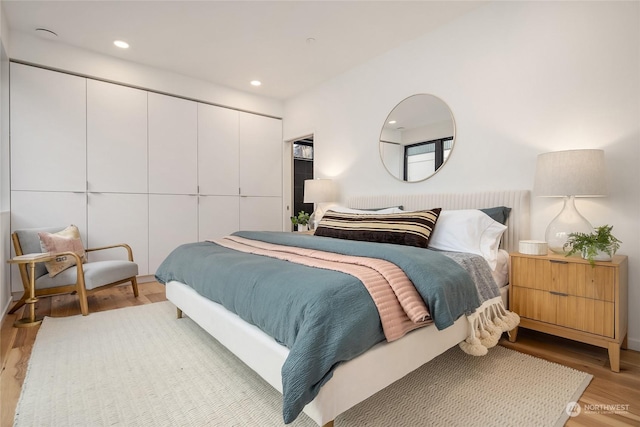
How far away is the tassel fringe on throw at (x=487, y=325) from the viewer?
1.77 meters

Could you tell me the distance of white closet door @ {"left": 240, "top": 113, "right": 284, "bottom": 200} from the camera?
4.77m

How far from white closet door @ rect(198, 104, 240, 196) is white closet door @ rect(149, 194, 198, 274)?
331 millimetres

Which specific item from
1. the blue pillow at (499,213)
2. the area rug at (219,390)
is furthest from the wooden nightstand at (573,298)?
the blue pillow at (499,213)

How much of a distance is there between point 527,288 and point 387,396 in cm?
126

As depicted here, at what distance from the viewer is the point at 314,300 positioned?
125 centimetres

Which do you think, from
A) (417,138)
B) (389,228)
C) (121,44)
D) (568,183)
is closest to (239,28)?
(121,44)

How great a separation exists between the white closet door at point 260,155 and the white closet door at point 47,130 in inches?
76.8

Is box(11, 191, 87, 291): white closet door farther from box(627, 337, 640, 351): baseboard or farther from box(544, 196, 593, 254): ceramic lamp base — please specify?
box(627, 337, 640, 351): baseboard

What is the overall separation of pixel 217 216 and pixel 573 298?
4002 millimetres

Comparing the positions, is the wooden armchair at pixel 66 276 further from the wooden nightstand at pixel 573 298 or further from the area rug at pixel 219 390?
the wooden nightstand at pixel 573 298

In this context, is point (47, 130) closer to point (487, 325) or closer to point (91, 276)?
point (91, 276)

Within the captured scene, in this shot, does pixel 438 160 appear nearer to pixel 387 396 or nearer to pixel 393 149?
pixel 393 149

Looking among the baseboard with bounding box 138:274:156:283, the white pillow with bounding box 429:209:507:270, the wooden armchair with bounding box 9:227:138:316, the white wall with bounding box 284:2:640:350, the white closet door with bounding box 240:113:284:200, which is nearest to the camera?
the white wall with bounding box 284:2:640:350

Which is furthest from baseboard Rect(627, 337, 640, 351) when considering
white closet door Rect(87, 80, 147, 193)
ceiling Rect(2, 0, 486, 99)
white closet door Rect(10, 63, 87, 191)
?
white closet door Rect(10, 63, 87, 191)
